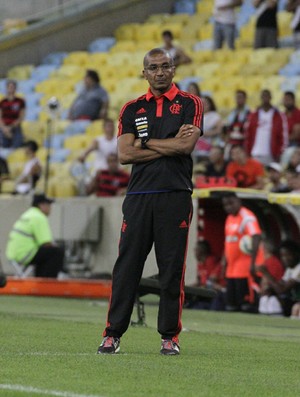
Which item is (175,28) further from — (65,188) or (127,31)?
(65,188)

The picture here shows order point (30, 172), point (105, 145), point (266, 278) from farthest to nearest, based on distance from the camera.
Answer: point (30, 172) < point (105, 145) < point (266, 278)

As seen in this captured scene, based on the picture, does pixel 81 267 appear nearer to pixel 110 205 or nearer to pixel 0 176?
pixel 110 205

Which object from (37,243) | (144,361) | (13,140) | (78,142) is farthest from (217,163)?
(144,361)

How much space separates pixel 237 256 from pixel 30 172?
7265 millimetres

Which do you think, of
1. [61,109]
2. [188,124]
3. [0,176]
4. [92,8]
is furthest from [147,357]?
[92,8]

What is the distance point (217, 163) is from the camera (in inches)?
835

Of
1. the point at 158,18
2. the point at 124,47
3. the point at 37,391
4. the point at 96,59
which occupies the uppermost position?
the point at 158,18

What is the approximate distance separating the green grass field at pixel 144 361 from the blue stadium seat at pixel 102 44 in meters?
16.8

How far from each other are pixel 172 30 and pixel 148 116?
2055cm

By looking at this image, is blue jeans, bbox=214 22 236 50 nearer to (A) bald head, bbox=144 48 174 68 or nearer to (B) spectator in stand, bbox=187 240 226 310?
(B) spectator in stand, bbox=187 240 226 310

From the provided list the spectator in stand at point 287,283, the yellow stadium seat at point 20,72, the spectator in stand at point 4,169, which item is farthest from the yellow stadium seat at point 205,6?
the spectator in stand at point 287,283

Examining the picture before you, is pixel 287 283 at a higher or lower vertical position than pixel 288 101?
lower

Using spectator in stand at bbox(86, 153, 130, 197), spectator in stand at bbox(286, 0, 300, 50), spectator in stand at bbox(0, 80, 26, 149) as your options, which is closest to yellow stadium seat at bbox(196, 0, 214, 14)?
spectator in stand at bbox(286, 0, 300, 50)

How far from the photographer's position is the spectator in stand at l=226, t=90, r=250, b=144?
72.6 ft
